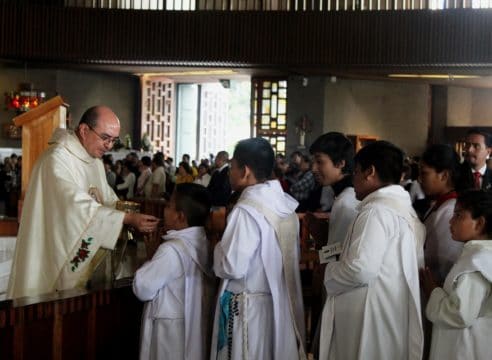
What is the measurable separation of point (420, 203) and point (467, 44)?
24.4ft

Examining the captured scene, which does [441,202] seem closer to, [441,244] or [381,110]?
[441,244]

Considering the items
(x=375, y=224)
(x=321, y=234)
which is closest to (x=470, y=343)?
(x=375, y=224)

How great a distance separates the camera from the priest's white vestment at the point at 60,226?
155 inches

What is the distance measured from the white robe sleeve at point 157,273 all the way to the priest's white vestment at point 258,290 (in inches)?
9.2

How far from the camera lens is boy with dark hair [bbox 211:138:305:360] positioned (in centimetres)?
351

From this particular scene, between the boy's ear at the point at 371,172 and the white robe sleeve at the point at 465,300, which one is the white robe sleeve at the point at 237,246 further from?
the white robe sleeve at the point at 465,300

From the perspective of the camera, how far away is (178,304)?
3643 mm

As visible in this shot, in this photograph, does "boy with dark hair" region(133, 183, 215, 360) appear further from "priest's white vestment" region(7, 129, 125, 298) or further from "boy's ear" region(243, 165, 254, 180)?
"priest's white vestment" region(7, 129, 125, 298)

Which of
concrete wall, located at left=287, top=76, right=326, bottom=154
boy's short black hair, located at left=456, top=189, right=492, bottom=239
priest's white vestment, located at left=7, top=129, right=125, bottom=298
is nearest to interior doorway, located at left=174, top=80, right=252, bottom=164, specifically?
concrete wall, located at left=287, top=76, right=326, bottom=154

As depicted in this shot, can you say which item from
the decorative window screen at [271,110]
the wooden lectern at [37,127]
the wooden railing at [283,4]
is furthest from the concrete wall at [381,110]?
the wooden lectern at [37,127]

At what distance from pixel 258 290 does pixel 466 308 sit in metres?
0.94

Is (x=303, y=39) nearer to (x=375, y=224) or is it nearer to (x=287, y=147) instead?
(x=287, y=147)

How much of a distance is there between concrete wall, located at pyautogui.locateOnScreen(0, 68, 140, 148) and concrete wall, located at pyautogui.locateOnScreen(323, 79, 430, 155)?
5.41m

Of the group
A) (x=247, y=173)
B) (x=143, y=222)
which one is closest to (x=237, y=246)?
(x=247, y=173)
